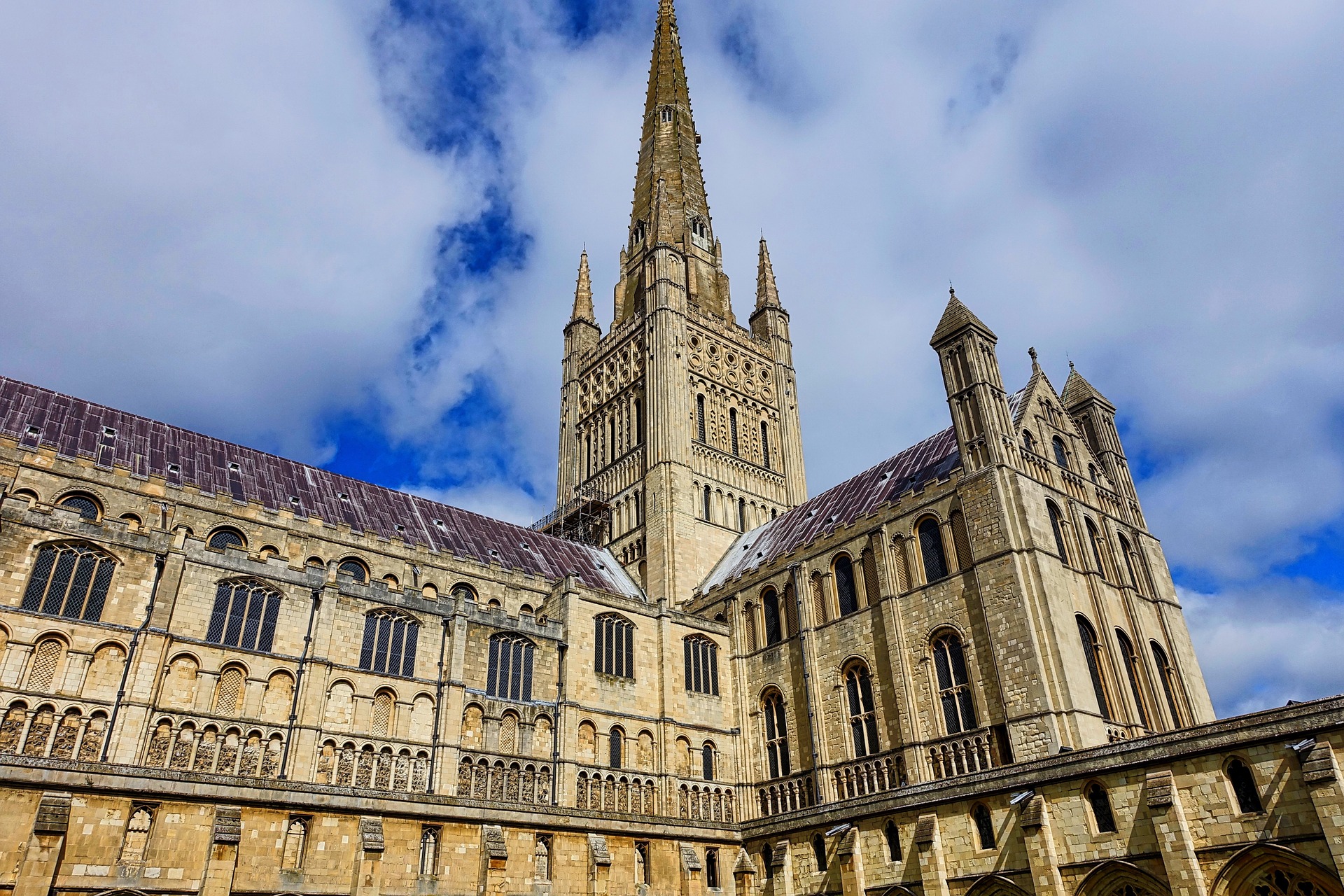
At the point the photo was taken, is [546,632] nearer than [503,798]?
No

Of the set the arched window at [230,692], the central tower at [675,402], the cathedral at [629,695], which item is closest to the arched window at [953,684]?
the cathedral at [629,695]

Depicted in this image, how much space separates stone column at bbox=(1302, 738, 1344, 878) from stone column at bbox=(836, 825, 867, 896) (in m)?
14.5

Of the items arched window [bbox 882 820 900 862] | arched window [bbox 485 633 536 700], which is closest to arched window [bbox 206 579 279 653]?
arched window [bbox 485 633 536 700]

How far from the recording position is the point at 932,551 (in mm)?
36688

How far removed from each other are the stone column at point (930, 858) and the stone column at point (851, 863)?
2516 millimetres

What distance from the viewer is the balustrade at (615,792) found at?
36750 mm

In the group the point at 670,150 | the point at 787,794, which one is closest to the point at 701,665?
the point at 787,794

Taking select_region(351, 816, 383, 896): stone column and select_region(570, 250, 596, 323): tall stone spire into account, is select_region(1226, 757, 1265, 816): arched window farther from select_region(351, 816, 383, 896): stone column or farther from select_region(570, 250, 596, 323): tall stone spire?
select_region(570, 250, 596, 323): tall stone spire

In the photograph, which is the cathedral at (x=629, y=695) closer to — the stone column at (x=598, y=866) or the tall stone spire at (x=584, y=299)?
the stone column at (x=598, y=866)

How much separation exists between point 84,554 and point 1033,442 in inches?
1397

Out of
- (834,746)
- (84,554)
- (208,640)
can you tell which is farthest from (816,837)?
(84,554)

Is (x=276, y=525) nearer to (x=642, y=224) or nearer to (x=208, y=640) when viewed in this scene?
(x=208, y=640)

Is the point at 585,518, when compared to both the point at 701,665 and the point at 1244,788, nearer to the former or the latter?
the point at 701,665

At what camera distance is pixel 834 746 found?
37.6 m
